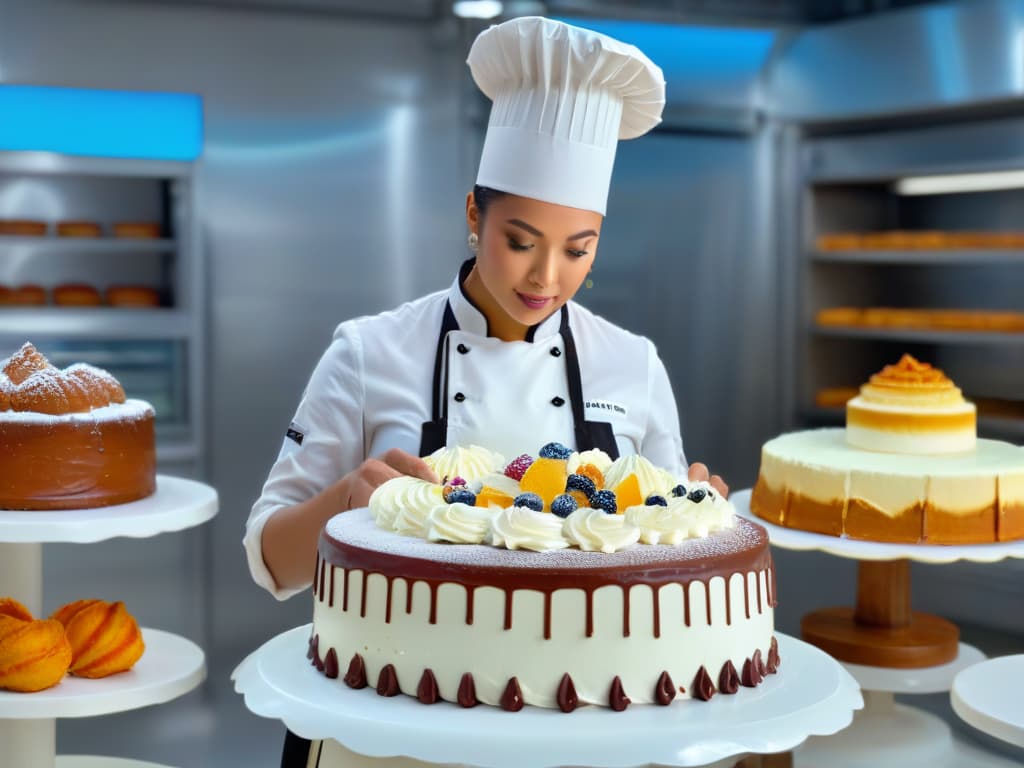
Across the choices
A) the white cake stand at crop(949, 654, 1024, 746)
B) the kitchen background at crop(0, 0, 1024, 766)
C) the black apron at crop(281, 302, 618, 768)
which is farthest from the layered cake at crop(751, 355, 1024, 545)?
the kitchen background at crop(0, 0, 1024, 766)

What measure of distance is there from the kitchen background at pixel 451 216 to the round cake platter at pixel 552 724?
308 cm

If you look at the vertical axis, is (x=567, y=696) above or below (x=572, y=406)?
below

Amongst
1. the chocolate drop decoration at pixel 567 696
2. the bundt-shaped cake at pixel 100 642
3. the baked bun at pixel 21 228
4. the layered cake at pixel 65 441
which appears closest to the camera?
the chocolate drop decoration at pixel 567 696

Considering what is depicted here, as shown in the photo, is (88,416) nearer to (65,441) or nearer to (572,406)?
(65,441)

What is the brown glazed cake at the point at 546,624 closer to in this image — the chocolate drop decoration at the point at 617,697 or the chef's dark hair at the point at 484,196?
the chocolate drop decoration at the point at 617,697

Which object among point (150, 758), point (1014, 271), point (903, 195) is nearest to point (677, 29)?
point (903, 195)

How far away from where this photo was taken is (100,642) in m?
2.40

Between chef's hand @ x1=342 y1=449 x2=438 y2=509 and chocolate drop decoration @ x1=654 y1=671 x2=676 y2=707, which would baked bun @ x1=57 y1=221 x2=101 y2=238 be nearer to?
chef's hand @ x1=342 y1=449 x2=438 y2=509

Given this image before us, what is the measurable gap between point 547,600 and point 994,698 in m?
0.84

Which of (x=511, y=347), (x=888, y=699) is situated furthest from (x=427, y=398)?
(x=888, y=699)

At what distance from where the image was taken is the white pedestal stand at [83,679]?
2.27 meters

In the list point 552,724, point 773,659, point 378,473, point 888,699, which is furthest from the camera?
point 888,699

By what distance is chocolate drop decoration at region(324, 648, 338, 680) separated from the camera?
1.42 m

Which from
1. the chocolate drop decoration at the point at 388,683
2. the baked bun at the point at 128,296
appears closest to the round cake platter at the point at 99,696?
the chocolate drop decoration at the point at 388,683
